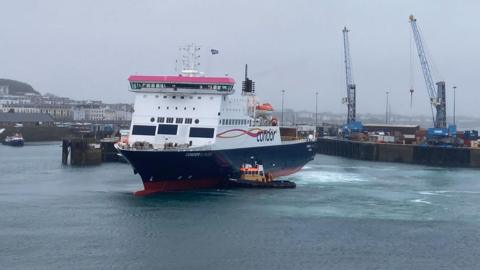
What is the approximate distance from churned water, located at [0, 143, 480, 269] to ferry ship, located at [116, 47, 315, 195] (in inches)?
39.5

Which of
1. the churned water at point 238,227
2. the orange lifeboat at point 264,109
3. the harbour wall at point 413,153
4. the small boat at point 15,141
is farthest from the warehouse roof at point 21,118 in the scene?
the orange lifeboat at point 264,109

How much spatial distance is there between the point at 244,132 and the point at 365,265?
16.9m

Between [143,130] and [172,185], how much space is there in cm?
311

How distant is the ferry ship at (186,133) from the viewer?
34.5 m

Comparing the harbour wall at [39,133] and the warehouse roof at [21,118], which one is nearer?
the harbour wall at [39,133]

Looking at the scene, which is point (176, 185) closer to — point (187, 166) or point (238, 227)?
point (187, 166)

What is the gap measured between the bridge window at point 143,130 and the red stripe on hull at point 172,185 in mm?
2612

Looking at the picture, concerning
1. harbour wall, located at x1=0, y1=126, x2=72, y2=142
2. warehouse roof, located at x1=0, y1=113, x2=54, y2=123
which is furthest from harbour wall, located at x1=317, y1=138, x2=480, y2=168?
warehouse roof, located at x1=0, y1=113, x2=54, y2=123

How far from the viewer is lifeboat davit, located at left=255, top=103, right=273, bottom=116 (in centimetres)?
4400

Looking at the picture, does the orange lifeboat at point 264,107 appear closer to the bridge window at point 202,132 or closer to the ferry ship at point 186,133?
the ferry ship at point 186,133

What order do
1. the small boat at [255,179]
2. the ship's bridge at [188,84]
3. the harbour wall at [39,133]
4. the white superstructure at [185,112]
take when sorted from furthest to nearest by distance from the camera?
the harbour wall at [39,133] → the small boat at [255,179] → the ship's bridge at [188,84] → the white superstructure at [185,112]

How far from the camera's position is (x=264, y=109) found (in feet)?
146

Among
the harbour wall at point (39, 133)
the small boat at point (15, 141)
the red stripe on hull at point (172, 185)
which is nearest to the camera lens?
the red stripe on hull at point (172, 185)

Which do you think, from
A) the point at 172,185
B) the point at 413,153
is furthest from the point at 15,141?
the point at 172,185
